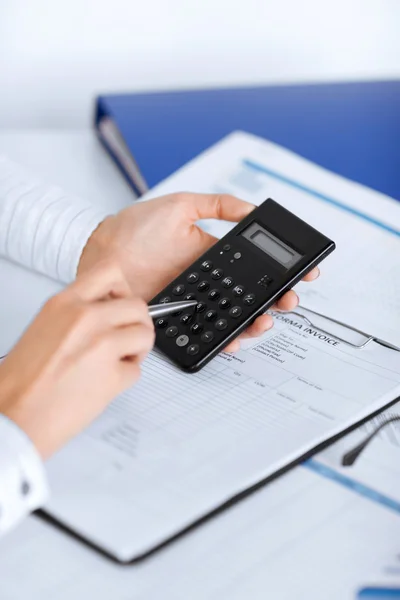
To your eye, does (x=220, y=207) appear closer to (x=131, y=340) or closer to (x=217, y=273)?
(x=217, y=273)

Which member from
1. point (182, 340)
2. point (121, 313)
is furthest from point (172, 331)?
point (121, 313)

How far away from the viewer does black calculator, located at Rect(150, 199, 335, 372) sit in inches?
24.8

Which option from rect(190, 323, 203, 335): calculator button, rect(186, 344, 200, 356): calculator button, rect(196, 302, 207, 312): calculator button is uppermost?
rect(196, 302, 207, 312): calculator button

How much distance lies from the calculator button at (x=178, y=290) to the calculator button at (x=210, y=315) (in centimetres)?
3

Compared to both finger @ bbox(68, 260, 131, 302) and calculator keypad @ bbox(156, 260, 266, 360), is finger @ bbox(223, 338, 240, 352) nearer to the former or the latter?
calculator keypad @ bbox(156, 260, 266, 360)

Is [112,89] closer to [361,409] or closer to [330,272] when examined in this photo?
[330,272]

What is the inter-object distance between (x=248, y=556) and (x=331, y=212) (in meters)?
0.40

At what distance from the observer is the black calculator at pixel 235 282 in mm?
631

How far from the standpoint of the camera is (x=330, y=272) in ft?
2.46

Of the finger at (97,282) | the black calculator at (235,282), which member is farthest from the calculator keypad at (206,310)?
the finger at (97,282)

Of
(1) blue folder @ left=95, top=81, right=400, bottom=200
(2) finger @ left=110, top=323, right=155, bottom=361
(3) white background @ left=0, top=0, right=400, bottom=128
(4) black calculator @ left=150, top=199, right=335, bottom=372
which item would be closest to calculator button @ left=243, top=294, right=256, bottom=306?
(4) black calculator @ left=150, top=199, right=335, bottom=372

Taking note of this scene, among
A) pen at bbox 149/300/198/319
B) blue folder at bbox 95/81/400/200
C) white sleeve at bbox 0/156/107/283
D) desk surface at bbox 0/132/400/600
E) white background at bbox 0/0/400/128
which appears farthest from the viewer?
white background at bbox 0/0/400/128

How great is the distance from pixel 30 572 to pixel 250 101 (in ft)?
2.38

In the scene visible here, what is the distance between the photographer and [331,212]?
81 cm
